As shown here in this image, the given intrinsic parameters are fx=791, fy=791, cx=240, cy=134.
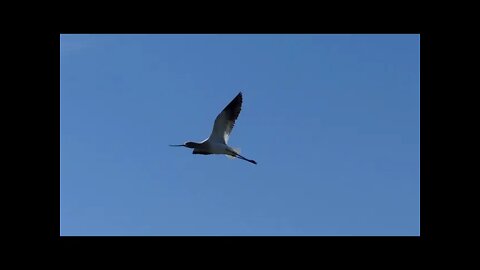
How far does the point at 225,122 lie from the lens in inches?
667

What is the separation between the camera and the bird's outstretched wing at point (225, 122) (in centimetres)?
1692

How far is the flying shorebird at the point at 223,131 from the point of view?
16.9 m

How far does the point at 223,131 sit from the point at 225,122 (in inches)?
7.8

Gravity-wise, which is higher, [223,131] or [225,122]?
[225,122]

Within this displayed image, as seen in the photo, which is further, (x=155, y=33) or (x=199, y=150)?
(x=199, y=150)

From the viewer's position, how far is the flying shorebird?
665 inches

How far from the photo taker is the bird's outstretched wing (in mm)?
16922
